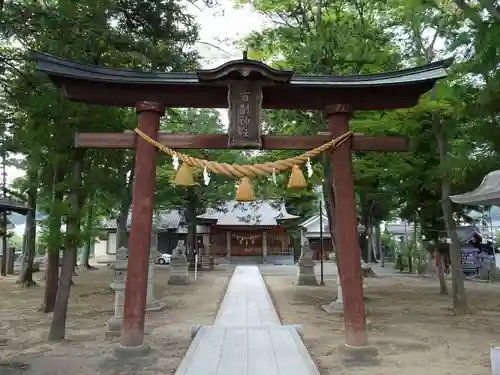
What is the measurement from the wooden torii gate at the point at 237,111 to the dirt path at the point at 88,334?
0.70 metres

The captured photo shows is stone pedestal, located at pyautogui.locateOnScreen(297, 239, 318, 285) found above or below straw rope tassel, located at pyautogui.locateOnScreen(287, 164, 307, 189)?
below

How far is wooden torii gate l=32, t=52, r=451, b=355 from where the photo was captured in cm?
697

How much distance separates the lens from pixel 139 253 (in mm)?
7023

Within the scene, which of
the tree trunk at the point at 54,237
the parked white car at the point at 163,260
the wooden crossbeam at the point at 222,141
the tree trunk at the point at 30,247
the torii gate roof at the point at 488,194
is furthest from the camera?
the parked white car at the point at 163,260

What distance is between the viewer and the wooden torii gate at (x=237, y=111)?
6.97 metres

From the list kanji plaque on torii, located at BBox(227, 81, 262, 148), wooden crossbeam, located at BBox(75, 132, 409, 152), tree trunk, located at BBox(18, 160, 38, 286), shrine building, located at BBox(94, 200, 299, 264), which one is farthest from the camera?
shrine building, located at BBox(94, 200, 299, 264)

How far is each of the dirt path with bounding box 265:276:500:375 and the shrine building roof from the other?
14.1 feet

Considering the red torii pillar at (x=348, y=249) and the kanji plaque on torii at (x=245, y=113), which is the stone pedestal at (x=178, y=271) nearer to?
the red torii pillar at (x=348, y=249)

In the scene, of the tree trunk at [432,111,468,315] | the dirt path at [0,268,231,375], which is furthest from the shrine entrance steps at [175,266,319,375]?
the tree trunk at [432,111,468,315]

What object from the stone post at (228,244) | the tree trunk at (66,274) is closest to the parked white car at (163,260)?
the stone post at (228,244)

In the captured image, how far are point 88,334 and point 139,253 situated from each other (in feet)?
13.4

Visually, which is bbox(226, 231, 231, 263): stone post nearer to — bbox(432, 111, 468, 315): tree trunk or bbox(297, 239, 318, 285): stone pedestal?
bbox(297, 239, 318, 285): stone pedestal

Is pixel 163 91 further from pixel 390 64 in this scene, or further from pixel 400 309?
pixel 400 309

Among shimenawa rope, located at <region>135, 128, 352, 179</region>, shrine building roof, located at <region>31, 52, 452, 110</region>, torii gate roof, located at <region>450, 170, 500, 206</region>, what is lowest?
torii gate roof, located at <region>450, 170, 500, 206</region>
